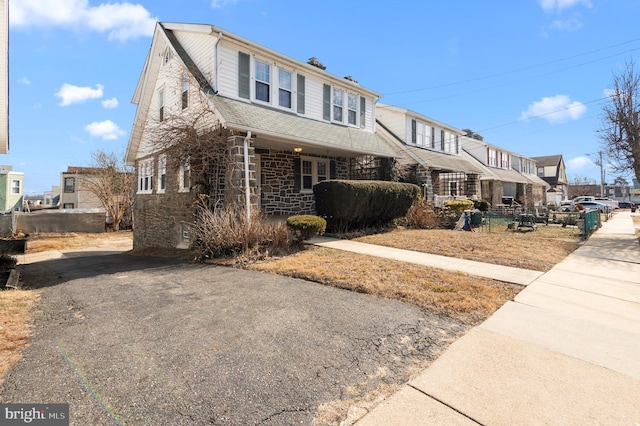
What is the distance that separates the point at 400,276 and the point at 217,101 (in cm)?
784

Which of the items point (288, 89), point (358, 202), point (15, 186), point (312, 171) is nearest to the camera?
point (358, 202)

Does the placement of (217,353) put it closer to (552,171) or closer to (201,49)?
(201,49)

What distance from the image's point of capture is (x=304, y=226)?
357 inches

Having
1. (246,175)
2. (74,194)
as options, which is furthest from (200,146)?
(74,194)

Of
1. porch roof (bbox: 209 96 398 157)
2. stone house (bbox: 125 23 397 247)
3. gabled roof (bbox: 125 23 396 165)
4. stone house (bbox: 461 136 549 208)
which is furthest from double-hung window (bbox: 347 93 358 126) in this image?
stone house (bbox: 461 136 549 208)

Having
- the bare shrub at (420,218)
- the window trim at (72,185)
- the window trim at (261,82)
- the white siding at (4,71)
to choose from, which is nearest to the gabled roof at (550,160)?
the bare shrub at (420,218)

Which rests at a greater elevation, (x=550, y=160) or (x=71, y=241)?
(x=550, y=160)

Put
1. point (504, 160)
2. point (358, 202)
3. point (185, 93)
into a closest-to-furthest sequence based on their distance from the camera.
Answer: point (358, 202)
point (185, 93)
point (504, 160)

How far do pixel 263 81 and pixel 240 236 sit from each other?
6615 millimetres

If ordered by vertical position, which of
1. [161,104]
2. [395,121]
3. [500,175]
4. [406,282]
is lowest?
[406,282]

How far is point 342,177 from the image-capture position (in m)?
15.3

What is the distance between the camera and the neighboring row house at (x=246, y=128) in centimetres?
1018

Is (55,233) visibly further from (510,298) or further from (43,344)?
(510,298)

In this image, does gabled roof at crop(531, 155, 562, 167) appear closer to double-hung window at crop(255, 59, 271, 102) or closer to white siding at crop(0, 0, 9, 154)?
double-hung window at crop(255, 59, 271, 102)
